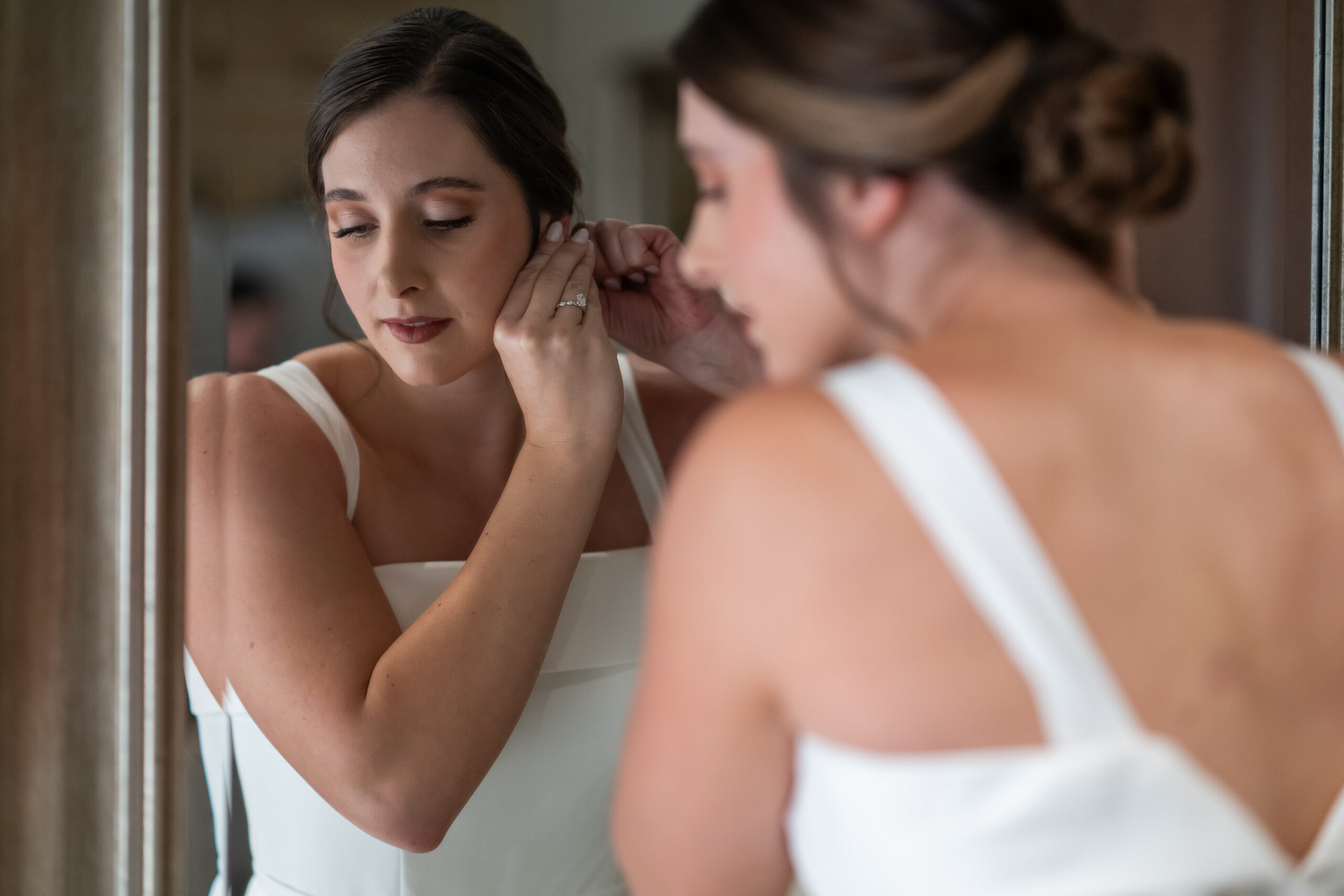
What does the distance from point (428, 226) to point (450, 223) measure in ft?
0.05

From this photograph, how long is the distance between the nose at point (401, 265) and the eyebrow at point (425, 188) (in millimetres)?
27

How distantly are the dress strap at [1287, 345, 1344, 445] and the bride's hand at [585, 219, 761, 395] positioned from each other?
13.8 inches

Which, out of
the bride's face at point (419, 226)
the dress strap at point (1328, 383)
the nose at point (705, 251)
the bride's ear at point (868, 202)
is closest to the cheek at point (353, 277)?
the bride's face at point (419, 226)

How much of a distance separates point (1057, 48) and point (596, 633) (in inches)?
19.1

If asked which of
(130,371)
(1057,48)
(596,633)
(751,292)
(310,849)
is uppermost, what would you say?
(1057,48)

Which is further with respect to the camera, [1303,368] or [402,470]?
[402,470]

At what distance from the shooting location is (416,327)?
71 centimetres

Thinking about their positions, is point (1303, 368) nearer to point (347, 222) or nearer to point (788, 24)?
point (788, 24)

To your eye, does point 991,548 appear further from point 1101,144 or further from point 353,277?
point 353,277

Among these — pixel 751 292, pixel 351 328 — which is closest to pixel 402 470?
pixel 351 328

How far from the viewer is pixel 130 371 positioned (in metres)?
0.73

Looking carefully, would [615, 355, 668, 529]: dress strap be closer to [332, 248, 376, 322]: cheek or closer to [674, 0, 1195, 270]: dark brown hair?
[332, 248, 376, 322]: cheek

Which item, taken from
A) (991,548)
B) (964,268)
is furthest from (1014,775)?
(964,268)

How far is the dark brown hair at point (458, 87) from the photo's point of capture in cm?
68
